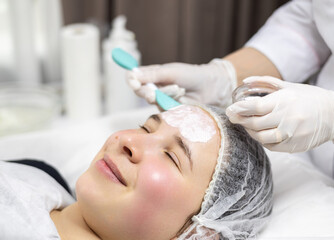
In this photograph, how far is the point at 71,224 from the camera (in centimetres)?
118

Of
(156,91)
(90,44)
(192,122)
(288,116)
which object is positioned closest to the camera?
(288,116)

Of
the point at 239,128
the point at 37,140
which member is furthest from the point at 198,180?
the point at 37,140

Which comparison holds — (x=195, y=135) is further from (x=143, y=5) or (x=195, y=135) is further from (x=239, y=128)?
(x=143, y=5)

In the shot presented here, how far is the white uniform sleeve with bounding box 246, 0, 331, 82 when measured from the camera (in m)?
1.49

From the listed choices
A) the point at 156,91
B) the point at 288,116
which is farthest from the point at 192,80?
the point at 288,116

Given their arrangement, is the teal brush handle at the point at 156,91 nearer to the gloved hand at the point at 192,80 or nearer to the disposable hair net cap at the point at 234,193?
the gloved hand at the point at 192,80

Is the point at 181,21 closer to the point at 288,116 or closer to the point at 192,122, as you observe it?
the point at 192,122

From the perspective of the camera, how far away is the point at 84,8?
2062 millimetres

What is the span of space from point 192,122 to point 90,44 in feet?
2.74

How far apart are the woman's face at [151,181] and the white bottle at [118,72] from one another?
2.46 feet

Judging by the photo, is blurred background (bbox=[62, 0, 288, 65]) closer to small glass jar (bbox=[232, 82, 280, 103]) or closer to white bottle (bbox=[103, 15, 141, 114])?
white bottle (bbox=[103, 15, 141, 114])

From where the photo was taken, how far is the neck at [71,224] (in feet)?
3.77

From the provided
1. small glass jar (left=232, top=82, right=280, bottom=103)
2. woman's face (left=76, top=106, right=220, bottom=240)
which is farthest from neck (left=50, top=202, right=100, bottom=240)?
small glass jar (left=232, top=82, right=280, bottom=103)

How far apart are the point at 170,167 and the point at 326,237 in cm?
44
